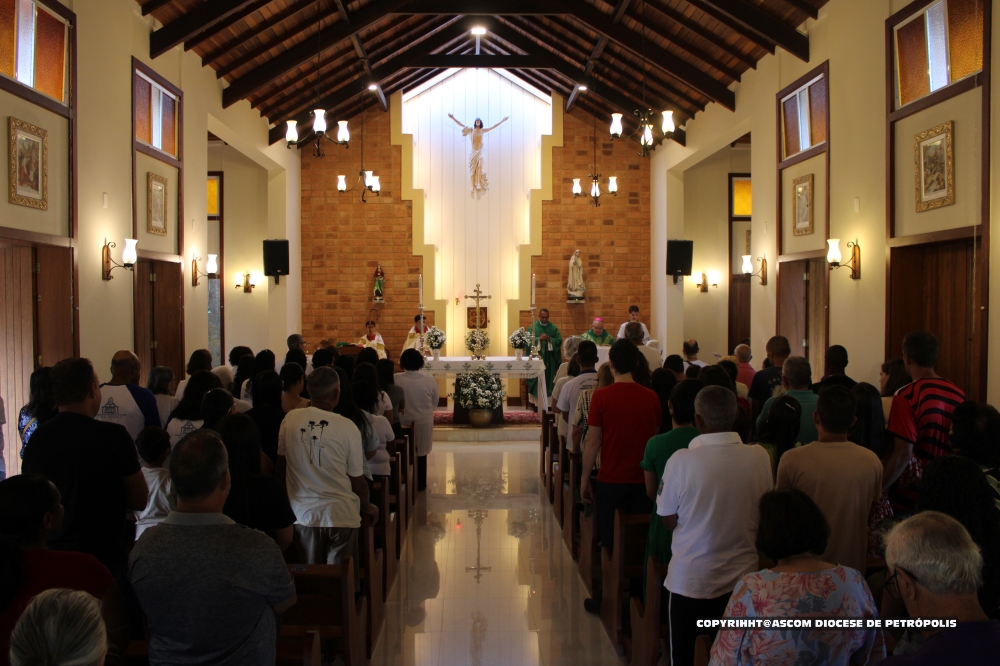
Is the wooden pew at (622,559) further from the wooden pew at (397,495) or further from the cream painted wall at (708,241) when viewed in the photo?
the cream painted wall at (708,241)

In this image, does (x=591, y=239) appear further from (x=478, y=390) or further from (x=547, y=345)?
(x=478, y=390)

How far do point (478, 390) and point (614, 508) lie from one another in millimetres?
6659

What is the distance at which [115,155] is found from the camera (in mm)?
7746

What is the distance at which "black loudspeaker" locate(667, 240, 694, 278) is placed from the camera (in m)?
13.7

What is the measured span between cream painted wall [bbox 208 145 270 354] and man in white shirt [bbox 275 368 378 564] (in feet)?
37.3

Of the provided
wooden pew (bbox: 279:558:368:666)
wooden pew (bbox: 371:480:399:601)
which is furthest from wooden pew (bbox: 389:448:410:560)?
wooden pew (bbox: 279:558:368:666)

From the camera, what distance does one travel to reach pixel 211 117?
411 inches

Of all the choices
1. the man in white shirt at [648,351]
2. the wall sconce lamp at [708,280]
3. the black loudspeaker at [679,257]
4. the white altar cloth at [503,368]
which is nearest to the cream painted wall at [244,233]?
the white altar cloth at [503,368]

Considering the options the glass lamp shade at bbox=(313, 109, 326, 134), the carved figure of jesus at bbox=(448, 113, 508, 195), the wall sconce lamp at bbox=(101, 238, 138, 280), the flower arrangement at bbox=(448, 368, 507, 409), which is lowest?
the flower arrangement at bbox=(448, 368, 507, 409)

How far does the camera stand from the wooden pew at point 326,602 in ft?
11.0

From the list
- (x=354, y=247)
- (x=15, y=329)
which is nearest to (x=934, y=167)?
(x=15, y=329)

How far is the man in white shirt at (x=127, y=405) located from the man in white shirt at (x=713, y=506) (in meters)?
2.88

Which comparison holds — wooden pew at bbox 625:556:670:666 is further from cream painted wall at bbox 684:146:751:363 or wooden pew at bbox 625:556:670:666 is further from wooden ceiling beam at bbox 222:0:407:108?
cream painted wall at bbox 684:146:751:363

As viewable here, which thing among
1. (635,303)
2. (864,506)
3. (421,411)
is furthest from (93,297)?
A: (635,303)
